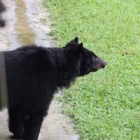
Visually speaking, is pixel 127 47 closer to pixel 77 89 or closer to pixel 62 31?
pixel 62 31

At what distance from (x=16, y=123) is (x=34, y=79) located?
600 mm

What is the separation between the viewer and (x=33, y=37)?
741 cm

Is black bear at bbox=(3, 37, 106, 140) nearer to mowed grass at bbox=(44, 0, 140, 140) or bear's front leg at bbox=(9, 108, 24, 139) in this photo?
bear's front leg at bbox=(9, 108, 24, 139)

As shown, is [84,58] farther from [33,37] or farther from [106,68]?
[33,37]

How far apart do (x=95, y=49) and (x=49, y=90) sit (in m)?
3.20

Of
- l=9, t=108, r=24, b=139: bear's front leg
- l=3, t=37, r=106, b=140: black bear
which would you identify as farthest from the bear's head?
l=9, t=108, r=24, b=139: bear's front leg

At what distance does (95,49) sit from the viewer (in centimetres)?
702

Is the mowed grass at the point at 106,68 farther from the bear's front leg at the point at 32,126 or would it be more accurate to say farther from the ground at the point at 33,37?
the bear's front leg at the point at 32,126

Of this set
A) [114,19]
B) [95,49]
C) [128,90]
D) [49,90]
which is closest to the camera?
[49,90]

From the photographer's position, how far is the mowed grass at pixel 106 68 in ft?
15.7

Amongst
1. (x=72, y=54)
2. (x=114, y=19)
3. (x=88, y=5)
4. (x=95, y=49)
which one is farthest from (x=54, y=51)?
(x=88, y=5)

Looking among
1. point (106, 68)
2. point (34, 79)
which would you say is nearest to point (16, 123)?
point (34, 79)

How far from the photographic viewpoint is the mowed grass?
4.79 metres

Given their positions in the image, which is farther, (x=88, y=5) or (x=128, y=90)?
(x=88, y=5)
